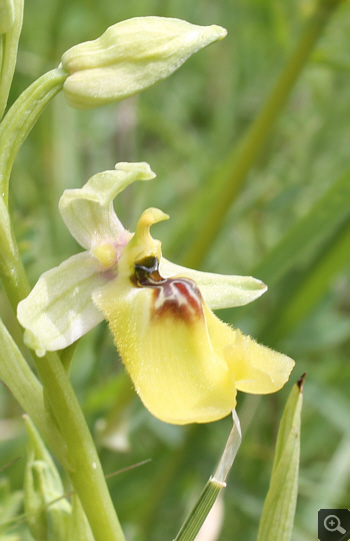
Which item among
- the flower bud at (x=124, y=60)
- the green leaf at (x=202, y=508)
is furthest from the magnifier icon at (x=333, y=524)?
the flower bud at (x=124, y=60)

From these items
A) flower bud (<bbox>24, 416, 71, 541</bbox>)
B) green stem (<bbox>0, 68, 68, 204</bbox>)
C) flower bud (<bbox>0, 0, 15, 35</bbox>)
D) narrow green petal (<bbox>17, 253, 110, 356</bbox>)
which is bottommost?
flower bud (<bbox>24, 416, 71, 541</bbox>)

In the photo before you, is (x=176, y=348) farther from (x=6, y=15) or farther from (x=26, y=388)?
(x=6, y=15)

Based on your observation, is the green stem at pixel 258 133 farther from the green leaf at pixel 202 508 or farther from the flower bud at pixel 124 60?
the green leaf at pixel 202 508

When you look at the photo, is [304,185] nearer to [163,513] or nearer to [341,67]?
[341,67]

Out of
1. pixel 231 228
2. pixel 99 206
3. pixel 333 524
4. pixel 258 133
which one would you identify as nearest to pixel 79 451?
pixel 99 206

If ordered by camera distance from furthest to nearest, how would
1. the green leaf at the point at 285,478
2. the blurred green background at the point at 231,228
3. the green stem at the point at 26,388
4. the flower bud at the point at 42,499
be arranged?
the blurred green background at the point at 231,228 → the flower bud at the point at 42,499 → the green stem at the point at 26,388 → the green leaf at the point at 285,478

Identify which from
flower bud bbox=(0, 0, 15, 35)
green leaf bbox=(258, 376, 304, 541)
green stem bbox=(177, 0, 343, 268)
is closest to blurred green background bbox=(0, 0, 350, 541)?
green stem bbox=(177, 0, 343, 268)

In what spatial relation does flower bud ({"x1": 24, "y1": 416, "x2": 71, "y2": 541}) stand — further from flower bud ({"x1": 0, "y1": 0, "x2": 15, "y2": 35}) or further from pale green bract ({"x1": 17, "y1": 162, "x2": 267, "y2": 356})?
flower bud ({"x1": 0, "y1": 0, "x2": 15, "y2": 35})
